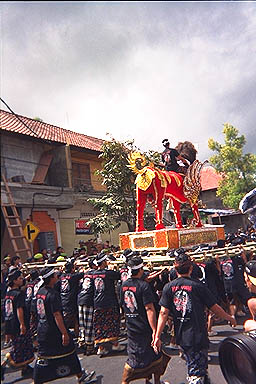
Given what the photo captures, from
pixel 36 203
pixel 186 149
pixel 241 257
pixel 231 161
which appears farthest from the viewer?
pixel 186 149

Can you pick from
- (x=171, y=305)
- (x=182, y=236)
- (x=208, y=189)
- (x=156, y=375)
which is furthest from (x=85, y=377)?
(x=208, y=189)

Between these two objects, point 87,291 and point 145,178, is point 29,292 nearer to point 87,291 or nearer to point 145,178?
point 87,291

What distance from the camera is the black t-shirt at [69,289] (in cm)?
490

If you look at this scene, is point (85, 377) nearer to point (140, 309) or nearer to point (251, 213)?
point (140, 309)

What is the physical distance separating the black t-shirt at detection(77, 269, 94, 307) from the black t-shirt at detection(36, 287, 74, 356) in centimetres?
139

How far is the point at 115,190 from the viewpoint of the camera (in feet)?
18.4

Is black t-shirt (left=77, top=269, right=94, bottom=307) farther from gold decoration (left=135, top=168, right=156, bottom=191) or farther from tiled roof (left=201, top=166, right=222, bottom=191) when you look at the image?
tiled roof (left=201, top=166, right=222, bottom=191)

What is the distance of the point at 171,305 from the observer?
8.97 ft

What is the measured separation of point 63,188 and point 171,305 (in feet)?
4.85

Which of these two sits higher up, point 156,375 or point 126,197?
point 126,197

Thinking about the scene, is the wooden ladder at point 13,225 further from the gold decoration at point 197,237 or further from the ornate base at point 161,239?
the gold decoration at point 197,237

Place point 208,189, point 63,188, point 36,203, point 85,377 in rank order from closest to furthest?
point 36,203
point 63,188
point 85,377
point 208,189

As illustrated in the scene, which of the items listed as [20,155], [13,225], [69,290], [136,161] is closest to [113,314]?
[69,290]

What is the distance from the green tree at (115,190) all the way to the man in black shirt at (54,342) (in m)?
1.48
